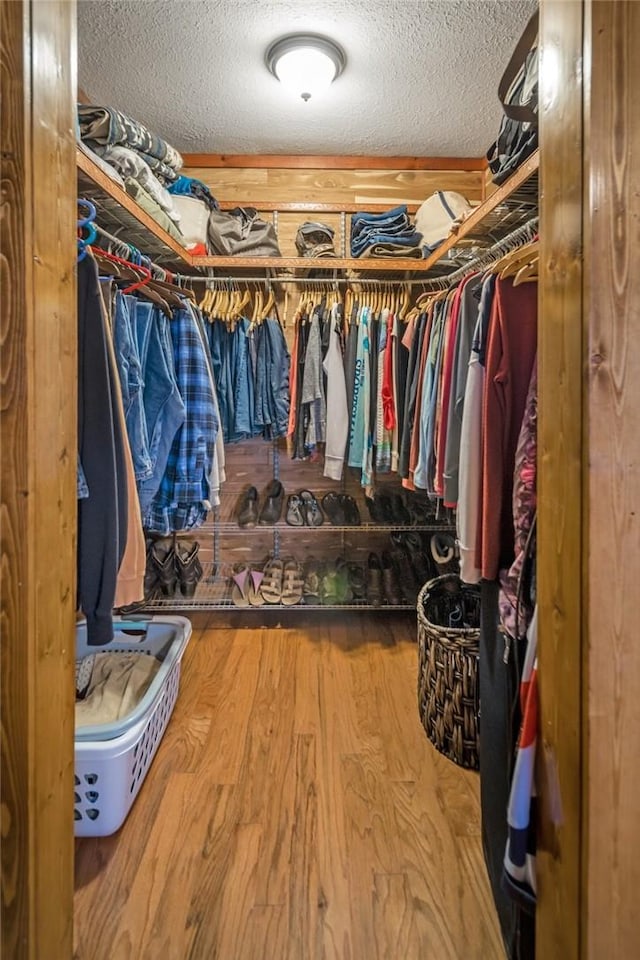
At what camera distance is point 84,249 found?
112 centimetres

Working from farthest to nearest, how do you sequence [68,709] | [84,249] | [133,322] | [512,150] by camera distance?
[133,322]
[512,150]
[84,249]
[68,709]

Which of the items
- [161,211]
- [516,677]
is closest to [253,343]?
[161,211]

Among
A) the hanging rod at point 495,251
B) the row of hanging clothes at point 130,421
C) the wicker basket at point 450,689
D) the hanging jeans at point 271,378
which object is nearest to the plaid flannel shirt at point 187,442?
the row of hanging clothes at point 130,421

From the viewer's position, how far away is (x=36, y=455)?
0.69 m

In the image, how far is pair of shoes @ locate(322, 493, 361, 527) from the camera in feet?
8.96

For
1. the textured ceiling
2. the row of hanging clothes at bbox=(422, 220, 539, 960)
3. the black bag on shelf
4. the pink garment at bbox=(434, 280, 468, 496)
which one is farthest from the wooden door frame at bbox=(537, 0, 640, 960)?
the textured ceiling

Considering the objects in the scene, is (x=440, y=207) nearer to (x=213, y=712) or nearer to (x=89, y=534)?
(x=89, y=534)

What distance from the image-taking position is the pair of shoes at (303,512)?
273 cm

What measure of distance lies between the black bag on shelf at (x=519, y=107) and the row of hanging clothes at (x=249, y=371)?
51.6 inches

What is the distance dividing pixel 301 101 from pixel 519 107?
1.51 metres

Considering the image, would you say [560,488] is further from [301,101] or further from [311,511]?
[301,101]

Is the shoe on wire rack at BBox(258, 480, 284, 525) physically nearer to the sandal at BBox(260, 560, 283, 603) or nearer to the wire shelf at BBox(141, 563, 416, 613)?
the sandal at BBox(260, 560, 283, 603)

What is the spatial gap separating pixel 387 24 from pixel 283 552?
2.46 metres

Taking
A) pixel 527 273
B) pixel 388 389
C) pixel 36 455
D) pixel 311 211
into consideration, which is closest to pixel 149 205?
pixel 311 211
